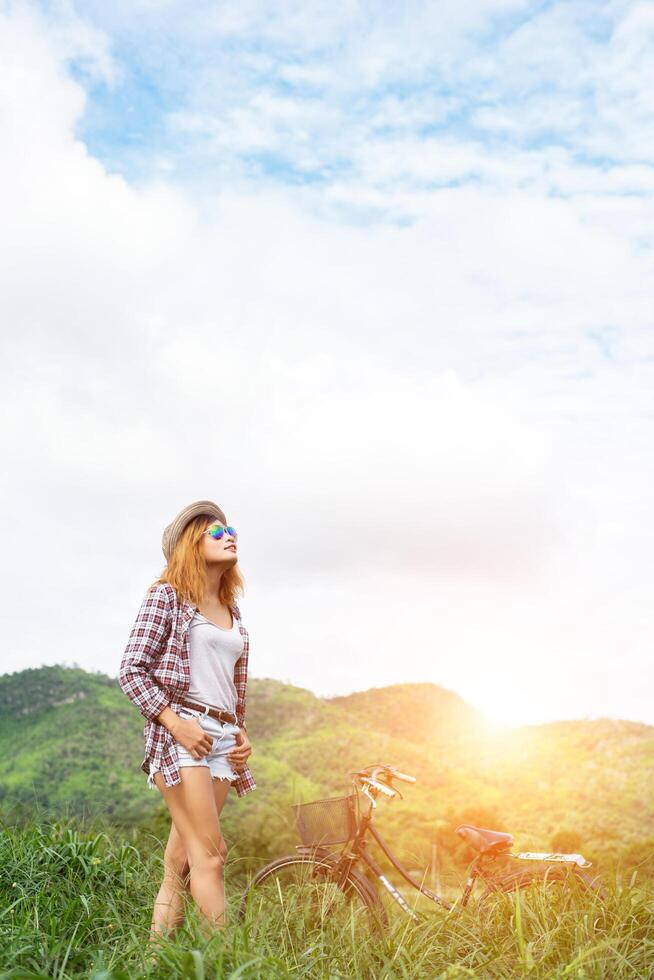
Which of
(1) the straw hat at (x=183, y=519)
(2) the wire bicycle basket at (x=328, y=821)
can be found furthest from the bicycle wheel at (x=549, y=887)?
(1) the straw hat at (x=183, y=519)

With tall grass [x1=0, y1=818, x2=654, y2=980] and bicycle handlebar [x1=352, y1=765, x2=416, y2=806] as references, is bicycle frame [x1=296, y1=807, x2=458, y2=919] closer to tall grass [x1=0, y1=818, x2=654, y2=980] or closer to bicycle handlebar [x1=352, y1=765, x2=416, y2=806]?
bicycle handlebar [x1=352, y1=765, x2=416, y2=806]

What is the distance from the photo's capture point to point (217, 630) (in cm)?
383

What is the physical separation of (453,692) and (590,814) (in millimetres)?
3396

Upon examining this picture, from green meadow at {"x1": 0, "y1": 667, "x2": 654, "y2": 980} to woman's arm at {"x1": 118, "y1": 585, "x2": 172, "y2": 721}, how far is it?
31.6 inches

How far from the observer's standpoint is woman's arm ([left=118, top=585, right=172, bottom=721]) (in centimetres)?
356

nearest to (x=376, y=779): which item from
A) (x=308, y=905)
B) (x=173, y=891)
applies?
(x=308, y=905)

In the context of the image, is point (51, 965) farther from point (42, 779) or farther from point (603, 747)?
point (603, 747)

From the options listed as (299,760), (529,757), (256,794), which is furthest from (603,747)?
(256,794)

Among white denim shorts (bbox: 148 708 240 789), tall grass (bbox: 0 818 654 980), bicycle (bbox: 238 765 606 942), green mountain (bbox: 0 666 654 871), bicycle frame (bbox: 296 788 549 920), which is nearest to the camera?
tall grass (bbox: 0 818 654 980)

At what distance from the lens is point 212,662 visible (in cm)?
378

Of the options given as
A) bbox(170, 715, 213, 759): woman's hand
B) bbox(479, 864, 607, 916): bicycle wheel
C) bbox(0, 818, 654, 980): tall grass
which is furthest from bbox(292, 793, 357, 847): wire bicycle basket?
bbox(170, 715, 213, 759): woman's hand

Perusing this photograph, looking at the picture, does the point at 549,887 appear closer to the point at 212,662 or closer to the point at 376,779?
the point at 376,779

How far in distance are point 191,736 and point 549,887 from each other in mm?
1861

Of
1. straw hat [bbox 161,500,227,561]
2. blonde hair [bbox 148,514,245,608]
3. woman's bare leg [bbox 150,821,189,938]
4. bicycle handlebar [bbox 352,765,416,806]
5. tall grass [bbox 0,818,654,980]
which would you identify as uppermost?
straw hat [bbox 161,500,227,561]
